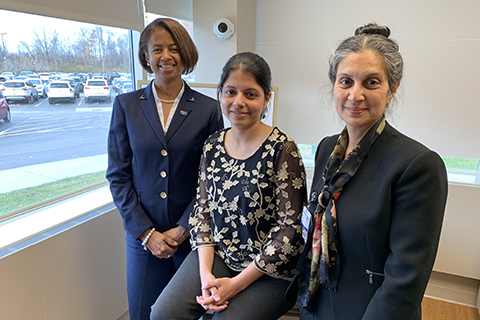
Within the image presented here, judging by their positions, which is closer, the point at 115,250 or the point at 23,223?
the point at 23,223

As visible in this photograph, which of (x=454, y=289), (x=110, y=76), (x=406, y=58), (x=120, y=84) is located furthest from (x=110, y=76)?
(x=454, y=289)

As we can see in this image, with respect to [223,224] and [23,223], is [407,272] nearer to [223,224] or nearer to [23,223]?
[223,224]

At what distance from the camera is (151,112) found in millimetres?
1553

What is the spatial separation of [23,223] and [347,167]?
5.63 feet

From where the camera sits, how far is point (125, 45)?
Result: 246 centimetres

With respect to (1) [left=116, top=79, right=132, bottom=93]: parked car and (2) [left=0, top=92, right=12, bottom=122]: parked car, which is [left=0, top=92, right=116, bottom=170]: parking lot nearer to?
(2) [left=0, top=92, right=12, bottom=122]: parked car

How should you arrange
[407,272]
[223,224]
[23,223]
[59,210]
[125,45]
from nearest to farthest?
[407,272] → [223,224] → [23,223] → [59,210] → [125,45]

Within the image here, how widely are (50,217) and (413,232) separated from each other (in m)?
1.86

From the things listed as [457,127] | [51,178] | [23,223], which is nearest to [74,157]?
[51,178]

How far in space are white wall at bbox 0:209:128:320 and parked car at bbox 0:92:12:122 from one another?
69 cm

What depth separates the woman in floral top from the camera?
1.29m

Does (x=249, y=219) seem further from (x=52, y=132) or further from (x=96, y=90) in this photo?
(x=96, y=90)

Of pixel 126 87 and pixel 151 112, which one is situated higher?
pixel 126 87

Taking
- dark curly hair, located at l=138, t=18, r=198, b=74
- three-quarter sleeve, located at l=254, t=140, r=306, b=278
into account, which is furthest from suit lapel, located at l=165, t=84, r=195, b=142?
three-quarter sleeve, located at l=254, t=140, r=306, b=278
